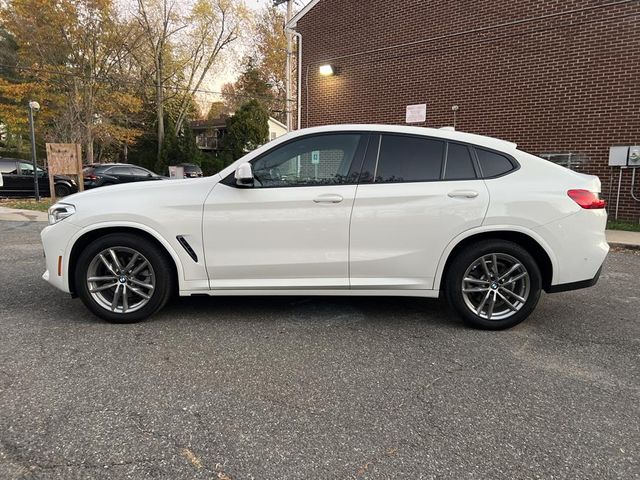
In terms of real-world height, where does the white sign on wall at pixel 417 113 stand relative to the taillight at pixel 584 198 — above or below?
→ above

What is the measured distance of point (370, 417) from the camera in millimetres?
2520

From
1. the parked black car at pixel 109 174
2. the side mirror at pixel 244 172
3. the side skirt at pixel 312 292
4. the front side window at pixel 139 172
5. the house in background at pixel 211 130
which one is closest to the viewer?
the side mirror at pixel 244 172

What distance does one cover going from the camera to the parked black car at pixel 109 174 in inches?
666

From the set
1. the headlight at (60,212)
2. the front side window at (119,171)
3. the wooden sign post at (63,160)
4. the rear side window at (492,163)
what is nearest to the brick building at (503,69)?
the rear side window at (492,163)

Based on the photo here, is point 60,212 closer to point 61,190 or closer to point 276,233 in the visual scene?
point 276,233

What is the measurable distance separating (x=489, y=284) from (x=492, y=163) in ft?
3.26

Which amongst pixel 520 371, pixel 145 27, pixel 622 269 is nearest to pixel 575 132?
pixel 622 269

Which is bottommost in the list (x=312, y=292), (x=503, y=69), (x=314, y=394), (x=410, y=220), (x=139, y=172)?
(x=314, y=394)

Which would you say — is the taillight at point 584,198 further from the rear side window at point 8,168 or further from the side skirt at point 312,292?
the rear side window at point 8,168

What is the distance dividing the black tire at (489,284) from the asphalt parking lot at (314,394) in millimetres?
138

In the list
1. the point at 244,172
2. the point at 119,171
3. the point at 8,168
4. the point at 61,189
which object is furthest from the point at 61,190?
the point at 244,172

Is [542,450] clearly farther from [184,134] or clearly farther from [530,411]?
[184,134]

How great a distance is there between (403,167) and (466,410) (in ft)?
6.54

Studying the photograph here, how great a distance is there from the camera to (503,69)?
1095 centimetres
